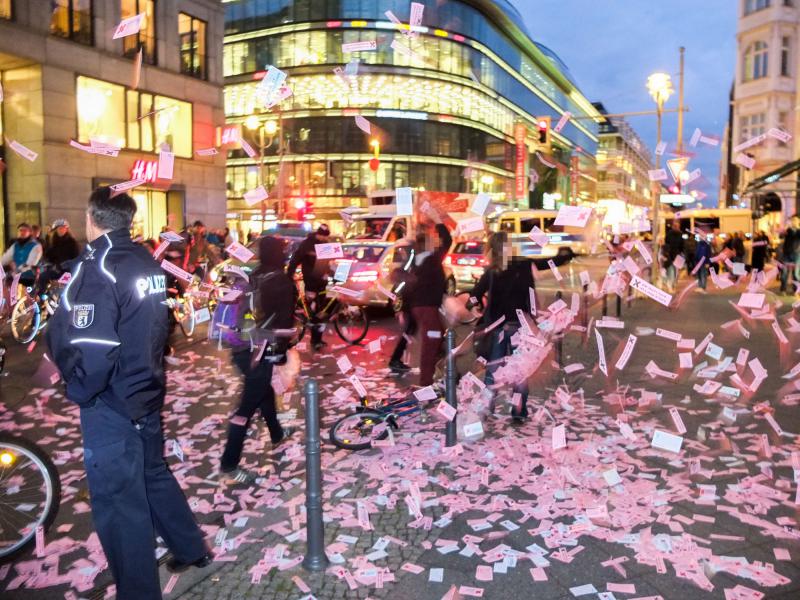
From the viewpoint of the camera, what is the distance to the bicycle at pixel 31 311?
11.5 m

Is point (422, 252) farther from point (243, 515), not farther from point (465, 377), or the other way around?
point (243, 515)

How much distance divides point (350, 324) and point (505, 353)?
516 cm

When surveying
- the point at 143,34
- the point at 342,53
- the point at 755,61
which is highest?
the point at 342,53

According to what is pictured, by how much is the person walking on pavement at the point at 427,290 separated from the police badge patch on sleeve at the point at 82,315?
16.0 feet

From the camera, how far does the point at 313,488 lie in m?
3.82

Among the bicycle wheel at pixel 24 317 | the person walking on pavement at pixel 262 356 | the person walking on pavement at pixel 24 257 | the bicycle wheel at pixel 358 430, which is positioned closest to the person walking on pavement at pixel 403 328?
the bicycle wheel at pixel 358 430

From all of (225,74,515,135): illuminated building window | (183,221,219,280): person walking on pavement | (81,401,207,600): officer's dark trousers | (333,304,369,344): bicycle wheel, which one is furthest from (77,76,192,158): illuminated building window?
(225,74,515,135): illuminated building window

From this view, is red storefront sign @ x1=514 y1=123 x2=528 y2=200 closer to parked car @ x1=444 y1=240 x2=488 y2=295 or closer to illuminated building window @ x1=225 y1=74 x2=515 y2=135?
illuminated building window @ x1=225 y1=74 x2=515 y2=135

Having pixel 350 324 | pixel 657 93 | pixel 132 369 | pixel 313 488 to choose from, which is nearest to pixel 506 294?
pixel 313 488

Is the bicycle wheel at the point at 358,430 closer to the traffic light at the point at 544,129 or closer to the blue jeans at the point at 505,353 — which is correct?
the blue jeans at the point at 505,353

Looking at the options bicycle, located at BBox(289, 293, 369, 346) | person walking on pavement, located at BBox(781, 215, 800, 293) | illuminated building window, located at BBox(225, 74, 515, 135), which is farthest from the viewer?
illuminated building window, located at BBox(225, 74, 515, 135)

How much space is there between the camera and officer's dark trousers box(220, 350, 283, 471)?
5.44 m

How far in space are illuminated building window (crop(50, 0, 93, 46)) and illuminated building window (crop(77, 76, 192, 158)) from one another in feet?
4.63

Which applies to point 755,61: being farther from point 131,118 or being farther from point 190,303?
point 190,303
